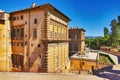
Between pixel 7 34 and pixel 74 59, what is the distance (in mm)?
17324

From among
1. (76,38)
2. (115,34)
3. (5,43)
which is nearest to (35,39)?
(5,43)

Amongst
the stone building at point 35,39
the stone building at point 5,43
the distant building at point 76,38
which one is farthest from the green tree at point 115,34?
the stone building at point 5,43

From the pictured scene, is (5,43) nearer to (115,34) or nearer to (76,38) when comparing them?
(76,38)

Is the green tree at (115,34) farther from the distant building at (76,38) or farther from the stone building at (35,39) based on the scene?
the stone building at (35,39)

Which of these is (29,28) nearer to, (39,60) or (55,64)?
(39,60)

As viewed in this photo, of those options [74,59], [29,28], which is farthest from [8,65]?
[74,59]

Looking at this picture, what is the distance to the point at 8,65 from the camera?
24.3 metres

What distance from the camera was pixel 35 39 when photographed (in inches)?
846

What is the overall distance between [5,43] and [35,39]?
5901 millimetres

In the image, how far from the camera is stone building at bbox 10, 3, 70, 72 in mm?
20922

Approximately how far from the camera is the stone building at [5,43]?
23250 mm

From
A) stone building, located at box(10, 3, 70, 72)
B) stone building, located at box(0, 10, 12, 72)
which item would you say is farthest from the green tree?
stone building, located at box(0, 10, 12, 72)

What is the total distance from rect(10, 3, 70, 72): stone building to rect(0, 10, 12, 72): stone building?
1.07 m

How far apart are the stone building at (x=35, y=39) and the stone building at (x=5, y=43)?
1.07m
